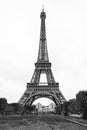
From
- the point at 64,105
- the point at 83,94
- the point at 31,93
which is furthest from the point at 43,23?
the point at 83,94

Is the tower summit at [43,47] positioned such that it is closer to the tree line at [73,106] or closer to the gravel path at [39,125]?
the tree line at [73,106]

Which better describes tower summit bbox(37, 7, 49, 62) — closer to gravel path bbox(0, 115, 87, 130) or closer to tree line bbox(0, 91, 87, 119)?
tree line bbox(0, 91, 87, 119)

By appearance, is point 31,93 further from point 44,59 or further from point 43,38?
point 43,38

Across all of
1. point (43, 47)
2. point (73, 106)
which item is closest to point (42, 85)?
point (43, 47)

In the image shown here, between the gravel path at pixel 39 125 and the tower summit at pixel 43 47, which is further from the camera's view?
the tower summit at pixel 43 47

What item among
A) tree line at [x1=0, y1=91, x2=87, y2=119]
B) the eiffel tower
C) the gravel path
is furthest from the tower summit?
the gravel path

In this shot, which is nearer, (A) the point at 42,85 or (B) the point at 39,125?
(B) the point at 39,125

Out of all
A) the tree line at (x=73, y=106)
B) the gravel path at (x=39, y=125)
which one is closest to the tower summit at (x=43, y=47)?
the tree line at (x=73, y=106)

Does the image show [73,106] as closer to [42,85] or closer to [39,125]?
[42,85]
